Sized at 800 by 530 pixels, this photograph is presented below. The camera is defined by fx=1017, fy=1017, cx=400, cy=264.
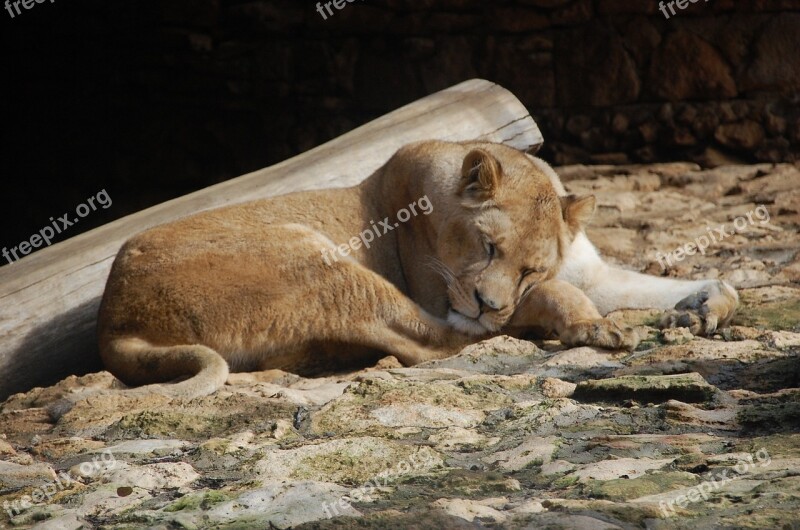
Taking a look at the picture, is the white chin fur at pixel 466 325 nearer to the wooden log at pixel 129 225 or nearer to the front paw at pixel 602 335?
the front paw at pixel 602 335

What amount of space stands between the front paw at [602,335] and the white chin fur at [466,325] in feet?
1.60

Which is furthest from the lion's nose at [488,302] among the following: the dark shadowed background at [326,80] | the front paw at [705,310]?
the dark shadowed background at [326,80]

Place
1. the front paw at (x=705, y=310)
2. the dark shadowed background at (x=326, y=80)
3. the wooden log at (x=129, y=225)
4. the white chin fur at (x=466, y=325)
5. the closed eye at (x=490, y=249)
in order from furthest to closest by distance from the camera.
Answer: the dark shadowed background at (x=326, y=80) → the wooden log at (x=129, y=225) → the closed eye at (x=490, y=249) → the white chin fur at (x=466, y=325) → the front paw at (x=705, y=310)

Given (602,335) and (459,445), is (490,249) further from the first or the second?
(459,445)

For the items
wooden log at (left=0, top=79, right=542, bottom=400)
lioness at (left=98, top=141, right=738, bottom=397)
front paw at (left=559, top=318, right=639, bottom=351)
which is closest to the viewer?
front paw at (left=559, top=318, right=639, bottom=351)

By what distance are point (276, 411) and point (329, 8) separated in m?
6.81

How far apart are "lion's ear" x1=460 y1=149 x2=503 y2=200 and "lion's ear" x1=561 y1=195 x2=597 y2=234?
1.55 ft

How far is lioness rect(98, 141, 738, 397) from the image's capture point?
470cm

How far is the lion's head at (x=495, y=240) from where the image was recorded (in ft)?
16.4

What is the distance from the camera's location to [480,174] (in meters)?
5.17

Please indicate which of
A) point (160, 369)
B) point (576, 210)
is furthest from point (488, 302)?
point (160, 369)

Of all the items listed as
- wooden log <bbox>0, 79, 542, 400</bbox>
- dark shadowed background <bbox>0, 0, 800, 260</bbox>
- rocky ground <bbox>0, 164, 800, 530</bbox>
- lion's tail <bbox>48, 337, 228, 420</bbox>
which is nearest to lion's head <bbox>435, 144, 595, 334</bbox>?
rocky ground <bbox>0, 164, 800, 530</bbox>

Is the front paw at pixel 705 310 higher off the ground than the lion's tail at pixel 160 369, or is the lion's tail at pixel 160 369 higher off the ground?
the lion's tail at pixel 160 369

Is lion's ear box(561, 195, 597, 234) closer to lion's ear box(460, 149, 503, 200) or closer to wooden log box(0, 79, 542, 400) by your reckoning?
lion's ear box(460, 149, 503, 200)
